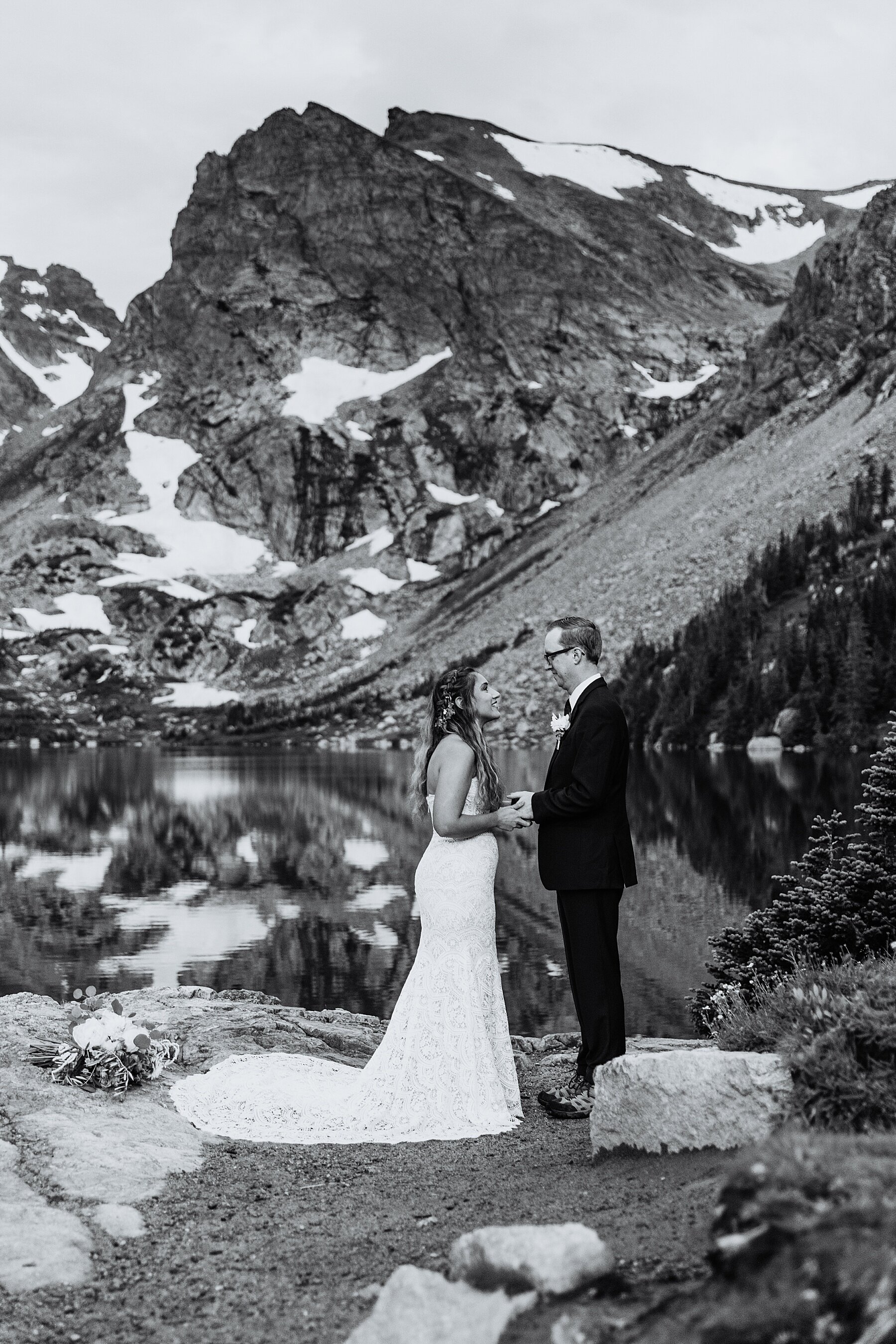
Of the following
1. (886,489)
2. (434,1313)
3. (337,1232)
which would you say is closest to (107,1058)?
(337,1232)

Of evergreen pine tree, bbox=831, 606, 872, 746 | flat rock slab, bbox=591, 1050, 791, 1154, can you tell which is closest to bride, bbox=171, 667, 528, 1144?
flat rock slab, bbox=591, 1050, 791, 1154

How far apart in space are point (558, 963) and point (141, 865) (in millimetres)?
21707

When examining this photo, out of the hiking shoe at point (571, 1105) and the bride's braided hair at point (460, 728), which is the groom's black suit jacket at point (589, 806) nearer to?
the bride's braided hair at point (460, 728)

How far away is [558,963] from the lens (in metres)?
23.7

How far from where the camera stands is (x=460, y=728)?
9844 millimetres

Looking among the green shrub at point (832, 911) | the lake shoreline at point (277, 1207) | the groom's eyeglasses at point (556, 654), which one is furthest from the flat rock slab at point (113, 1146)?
the green shrub at point (832, 911)

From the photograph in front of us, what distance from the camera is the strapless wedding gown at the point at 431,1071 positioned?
926 centimetres

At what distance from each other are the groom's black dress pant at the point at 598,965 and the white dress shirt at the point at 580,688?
1.48m

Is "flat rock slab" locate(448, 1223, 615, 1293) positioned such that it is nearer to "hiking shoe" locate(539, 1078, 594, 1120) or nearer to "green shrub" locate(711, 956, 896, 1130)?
"green shrub" locate(711, 956, 896, 1130)

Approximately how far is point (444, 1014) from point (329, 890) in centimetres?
2526

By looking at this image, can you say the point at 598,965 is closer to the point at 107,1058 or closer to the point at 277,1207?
the point at 277,1207

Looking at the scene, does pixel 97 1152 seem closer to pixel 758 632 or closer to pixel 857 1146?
pixel 857 1146

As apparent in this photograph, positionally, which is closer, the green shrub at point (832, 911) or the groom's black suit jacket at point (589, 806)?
the groom's black suit jacket at point (589, 806)

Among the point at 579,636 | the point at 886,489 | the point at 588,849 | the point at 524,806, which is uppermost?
the point at 886,489
